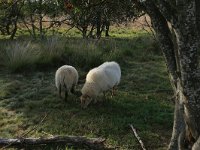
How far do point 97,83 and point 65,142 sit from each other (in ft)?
8.00

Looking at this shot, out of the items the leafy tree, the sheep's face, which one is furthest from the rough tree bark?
the sheep's face

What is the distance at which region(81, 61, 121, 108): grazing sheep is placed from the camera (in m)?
9.60

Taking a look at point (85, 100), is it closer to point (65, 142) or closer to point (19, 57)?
point (65, 142)

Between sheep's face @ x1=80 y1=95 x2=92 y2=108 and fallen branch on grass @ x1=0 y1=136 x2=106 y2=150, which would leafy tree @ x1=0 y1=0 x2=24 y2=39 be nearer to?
fallen branch on grass @ x1=0 y1=136 x2=106 y2=150

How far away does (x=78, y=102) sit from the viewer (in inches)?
395

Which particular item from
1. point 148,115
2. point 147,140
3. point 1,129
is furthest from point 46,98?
point 147,140

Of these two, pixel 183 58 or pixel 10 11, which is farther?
pixel 10 11

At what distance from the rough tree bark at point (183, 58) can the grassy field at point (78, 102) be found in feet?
4.59

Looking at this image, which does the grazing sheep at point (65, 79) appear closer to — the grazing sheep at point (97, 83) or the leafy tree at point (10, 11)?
the grazing sheep at point (97, 83)

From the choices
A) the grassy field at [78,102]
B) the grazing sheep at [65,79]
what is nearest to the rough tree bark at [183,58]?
the grassy field at [78,102]

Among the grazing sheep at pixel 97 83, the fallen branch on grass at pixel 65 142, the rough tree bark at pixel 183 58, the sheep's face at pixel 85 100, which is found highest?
the rough tree bark at pixel 183 58

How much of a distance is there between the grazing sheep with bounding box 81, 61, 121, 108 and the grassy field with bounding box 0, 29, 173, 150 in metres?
0.25

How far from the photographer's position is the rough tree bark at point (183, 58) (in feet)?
17.1

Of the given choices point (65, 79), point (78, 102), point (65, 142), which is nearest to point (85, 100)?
point (78, 102)
